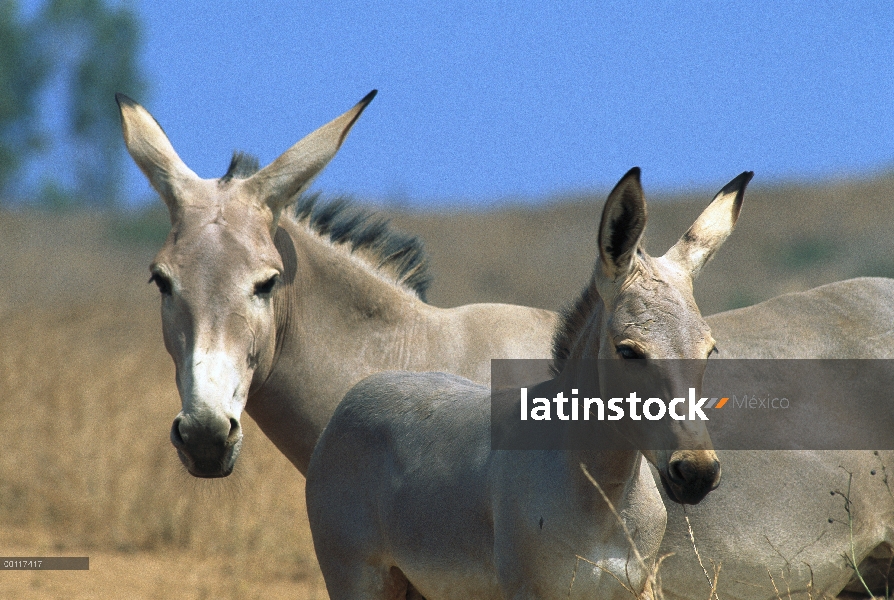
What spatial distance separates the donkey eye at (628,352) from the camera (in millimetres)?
2812

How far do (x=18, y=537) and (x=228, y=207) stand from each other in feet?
18.1

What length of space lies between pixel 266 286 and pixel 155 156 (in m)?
0.86

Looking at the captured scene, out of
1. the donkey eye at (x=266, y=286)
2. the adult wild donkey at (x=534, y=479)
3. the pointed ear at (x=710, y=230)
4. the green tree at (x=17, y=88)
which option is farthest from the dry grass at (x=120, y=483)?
the green tree at (x=17, y=88)

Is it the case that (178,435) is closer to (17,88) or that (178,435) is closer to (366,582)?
(366,582)

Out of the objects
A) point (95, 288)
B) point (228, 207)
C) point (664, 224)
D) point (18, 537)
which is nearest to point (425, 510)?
point (228, 207)

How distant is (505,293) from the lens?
27.6 metres

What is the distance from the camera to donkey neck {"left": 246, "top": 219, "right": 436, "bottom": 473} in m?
4.73

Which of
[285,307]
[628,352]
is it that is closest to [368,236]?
[285,307]

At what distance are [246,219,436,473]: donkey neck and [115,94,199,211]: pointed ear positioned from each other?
1.74 ft

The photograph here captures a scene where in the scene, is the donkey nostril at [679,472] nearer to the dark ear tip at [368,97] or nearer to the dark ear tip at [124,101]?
the dark ear tip at [368,97]

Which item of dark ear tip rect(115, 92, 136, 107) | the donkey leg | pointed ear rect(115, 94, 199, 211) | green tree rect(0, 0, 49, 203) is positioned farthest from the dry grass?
green tree rect(0, 0, 49, 203)

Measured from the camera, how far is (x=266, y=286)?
4113 millimetres

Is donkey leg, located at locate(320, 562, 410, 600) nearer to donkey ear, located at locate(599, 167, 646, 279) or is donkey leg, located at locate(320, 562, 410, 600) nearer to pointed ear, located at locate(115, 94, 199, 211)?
donkey ear, located at locate(599, 167, 646, 279)

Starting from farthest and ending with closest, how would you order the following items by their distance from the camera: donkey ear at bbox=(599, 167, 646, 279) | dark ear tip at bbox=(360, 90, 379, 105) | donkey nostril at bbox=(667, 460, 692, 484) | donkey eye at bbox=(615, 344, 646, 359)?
dark ear tip at bbox=(360, 90, 379, 105)
donkey ear at bbox=(599, 167, 646, 279)
donkey eye at bbox=(615, 344, 646, 359)
donkey nostril at bbox=(667, 460, 692, 484)
